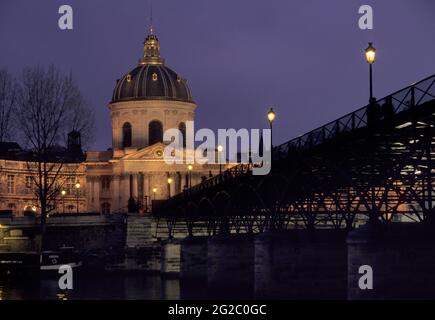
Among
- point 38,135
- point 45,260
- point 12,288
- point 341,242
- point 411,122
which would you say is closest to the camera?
point 411,122

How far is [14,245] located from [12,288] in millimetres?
36100

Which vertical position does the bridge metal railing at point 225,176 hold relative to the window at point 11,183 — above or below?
below

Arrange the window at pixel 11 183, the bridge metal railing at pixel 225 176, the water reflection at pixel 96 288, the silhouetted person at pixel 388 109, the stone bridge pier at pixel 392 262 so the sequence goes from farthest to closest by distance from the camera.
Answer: the window at pixel 11 183
the water reflection at pixel 96 288
the bridge metal railing at pixel 225 176
the stone bridge pier at pixel 392 262
the silhouetted person at pixel 388 109

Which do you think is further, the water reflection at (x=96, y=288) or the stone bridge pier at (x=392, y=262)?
the water reflection at (x=96, y=288)

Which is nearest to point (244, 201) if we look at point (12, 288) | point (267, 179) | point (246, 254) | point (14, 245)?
point (246, 254)

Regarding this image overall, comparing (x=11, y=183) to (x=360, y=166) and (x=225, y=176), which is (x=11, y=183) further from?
(x=360, y=166)

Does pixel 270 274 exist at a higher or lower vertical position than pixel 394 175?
lower

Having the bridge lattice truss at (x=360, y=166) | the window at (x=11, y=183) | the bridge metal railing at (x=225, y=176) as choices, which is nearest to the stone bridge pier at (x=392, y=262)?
the bridge lattice truss at (x=360, y=166)

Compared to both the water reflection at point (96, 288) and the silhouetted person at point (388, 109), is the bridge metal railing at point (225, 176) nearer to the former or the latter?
the water reflection at point (96, 288)

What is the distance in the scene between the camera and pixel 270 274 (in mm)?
77812

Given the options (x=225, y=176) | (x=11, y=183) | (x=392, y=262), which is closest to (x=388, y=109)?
(x=392, y=262)

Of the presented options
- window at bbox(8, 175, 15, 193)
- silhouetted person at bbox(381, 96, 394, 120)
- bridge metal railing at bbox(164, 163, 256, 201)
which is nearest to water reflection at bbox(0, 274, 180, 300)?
bridge metal railing at bbox(164, 163, 256, 201)

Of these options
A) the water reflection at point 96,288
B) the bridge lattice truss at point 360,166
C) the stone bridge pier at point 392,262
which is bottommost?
the water reflection at point 96,288
